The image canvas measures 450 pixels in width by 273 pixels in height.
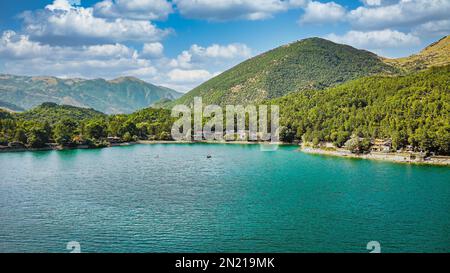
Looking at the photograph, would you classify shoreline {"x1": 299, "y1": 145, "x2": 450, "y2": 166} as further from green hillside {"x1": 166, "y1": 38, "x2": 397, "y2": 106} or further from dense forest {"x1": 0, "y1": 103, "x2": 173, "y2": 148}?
green hillside {"x1": 166, "y1": 38, "x2": 397, "y2": 106}

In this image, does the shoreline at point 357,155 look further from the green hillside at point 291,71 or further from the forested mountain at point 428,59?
the forested mountain at point 428,59

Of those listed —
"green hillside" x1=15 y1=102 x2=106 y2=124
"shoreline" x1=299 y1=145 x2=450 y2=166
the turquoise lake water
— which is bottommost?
the turquoise lake water

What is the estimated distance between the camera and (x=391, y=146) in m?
56.6

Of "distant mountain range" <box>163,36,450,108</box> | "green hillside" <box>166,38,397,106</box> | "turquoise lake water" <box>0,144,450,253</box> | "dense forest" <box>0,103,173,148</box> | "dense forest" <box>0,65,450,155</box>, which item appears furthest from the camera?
"green hillside" <box>166,38,397,106</box>

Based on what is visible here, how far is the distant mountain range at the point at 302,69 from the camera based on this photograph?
472 ft

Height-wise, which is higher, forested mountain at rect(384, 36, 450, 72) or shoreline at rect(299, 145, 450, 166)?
forested mountain at rect(384, 36, 450, 72)

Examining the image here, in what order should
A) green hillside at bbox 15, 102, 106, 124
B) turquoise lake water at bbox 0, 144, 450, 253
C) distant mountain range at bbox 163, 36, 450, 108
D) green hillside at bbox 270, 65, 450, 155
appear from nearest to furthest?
turquoise lake water at bbox 0, 144, 450, 253, green hillside at bbox 270, 65, 450, 155, green hillside at bbox 15, 102, 106, 124, distant mountain range at bbox 163, 36, 450, 108

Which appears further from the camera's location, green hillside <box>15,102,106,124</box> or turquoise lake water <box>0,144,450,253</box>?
green hillside <box>15,102,106,124</box>

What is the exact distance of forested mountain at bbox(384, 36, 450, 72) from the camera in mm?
134025

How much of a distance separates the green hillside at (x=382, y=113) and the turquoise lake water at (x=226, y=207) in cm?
967

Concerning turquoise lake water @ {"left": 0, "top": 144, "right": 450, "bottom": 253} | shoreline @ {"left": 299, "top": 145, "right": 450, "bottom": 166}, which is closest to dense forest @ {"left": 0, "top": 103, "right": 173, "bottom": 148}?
turquoise lake water @ {"left": 0, "top": 144, "right": 450, "bottom": 253}
